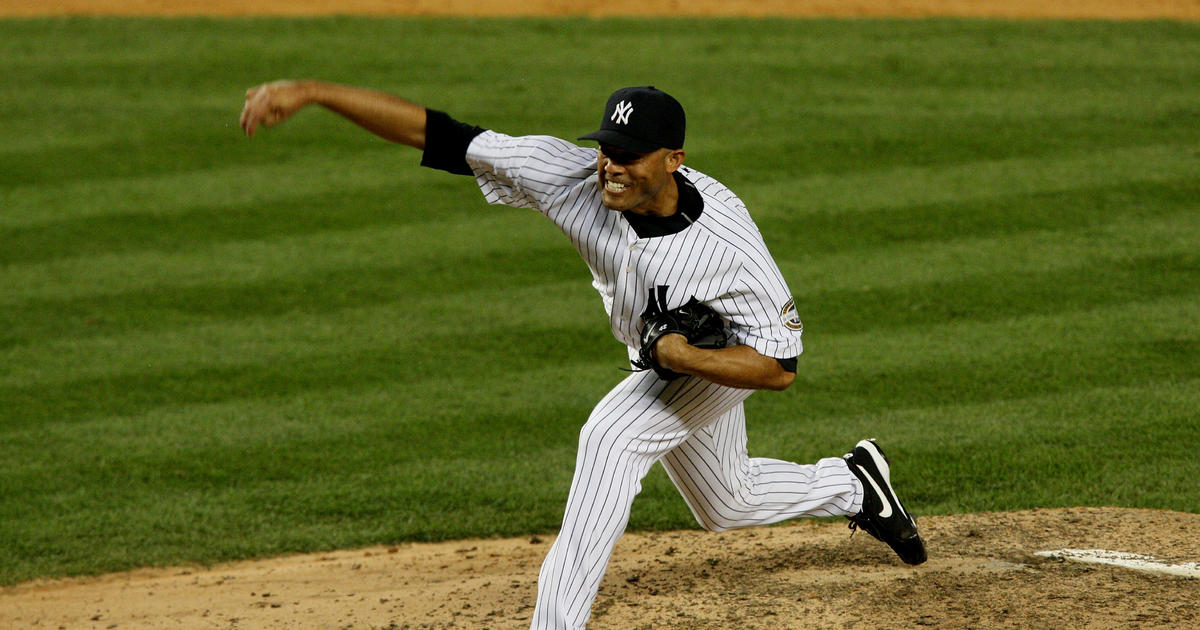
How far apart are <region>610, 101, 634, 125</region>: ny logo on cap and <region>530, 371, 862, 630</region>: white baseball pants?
0.80 meters

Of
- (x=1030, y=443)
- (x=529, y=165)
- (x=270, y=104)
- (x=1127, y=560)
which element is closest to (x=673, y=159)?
(x=529, y=165)

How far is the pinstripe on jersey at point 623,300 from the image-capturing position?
12.3 feet

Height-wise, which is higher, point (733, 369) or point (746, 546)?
point (733, 369)

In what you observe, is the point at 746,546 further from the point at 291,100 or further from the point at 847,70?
the point at 847,70

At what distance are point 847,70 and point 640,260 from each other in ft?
27.5

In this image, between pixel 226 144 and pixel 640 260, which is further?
pixel 226 144

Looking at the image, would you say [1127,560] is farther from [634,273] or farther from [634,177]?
[634,177]

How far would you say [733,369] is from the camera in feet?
12.0

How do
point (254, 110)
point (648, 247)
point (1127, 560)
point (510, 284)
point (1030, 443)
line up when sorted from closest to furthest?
point (254, 110), point (648, 247), point (1127, 560), point (1030, 443), point (510, 284)

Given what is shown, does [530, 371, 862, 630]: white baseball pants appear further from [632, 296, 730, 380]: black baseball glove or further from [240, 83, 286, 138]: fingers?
[240, 83, 286, 138]: fingers

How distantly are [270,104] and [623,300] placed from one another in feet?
3.88

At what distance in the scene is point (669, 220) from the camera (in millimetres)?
3822

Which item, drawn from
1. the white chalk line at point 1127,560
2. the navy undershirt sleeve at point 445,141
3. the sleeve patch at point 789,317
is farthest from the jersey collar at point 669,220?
the white chalk line at point 1127,560

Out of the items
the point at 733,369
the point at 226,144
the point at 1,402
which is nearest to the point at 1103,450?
the point at 733,369
